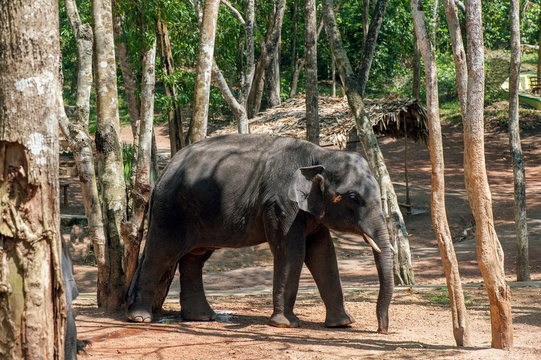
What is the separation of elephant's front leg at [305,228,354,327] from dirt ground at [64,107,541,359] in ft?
0.53

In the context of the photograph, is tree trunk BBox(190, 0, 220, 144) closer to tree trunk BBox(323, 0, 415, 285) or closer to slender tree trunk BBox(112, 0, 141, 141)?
tree trunk BBox(323, 0, 415, 285)

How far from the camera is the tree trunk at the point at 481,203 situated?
17.4 feet

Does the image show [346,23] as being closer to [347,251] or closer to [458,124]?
[458,124]

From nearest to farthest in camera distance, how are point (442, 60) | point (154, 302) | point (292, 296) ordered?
point (292, 296) < point (154, 302) < point (442, 60)

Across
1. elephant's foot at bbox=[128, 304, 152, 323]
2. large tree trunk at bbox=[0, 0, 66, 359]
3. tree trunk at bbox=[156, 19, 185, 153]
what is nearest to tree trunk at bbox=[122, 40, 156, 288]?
elephant's foot at bbox=[128, 304, 152, 323]

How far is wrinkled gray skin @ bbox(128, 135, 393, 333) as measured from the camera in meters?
6.66

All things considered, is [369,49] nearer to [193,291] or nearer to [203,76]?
[203,76]

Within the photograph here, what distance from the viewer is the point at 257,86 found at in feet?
65.3

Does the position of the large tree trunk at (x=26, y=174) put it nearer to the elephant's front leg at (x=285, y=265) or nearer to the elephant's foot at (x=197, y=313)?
the elephant's front leg at (x=285, y=265)

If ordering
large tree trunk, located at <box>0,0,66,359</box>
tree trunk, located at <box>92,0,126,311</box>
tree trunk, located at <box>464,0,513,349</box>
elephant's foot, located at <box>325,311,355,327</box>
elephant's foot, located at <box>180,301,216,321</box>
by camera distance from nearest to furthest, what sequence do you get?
1. large tree trunk, located at <box>0,0,66,359</box>
2. tree trunk, located at <box>464,0,513,349</box>
3. elephant's foot, located at <box>325,311,355,327</box>
4. elephant's foot, located at <box>180,301,216,321</box>
5. tree trunk, located at <box>92,0,126,311</box>

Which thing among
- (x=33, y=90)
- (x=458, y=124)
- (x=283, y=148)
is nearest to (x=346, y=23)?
(x=458, y=124)

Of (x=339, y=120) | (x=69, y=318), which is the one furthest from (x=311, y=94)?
(x=69, y=318)

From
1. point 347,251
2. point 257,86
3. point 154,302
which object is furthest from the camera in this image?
point 257,86

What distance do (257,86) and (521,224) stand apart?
10899 millimetres
